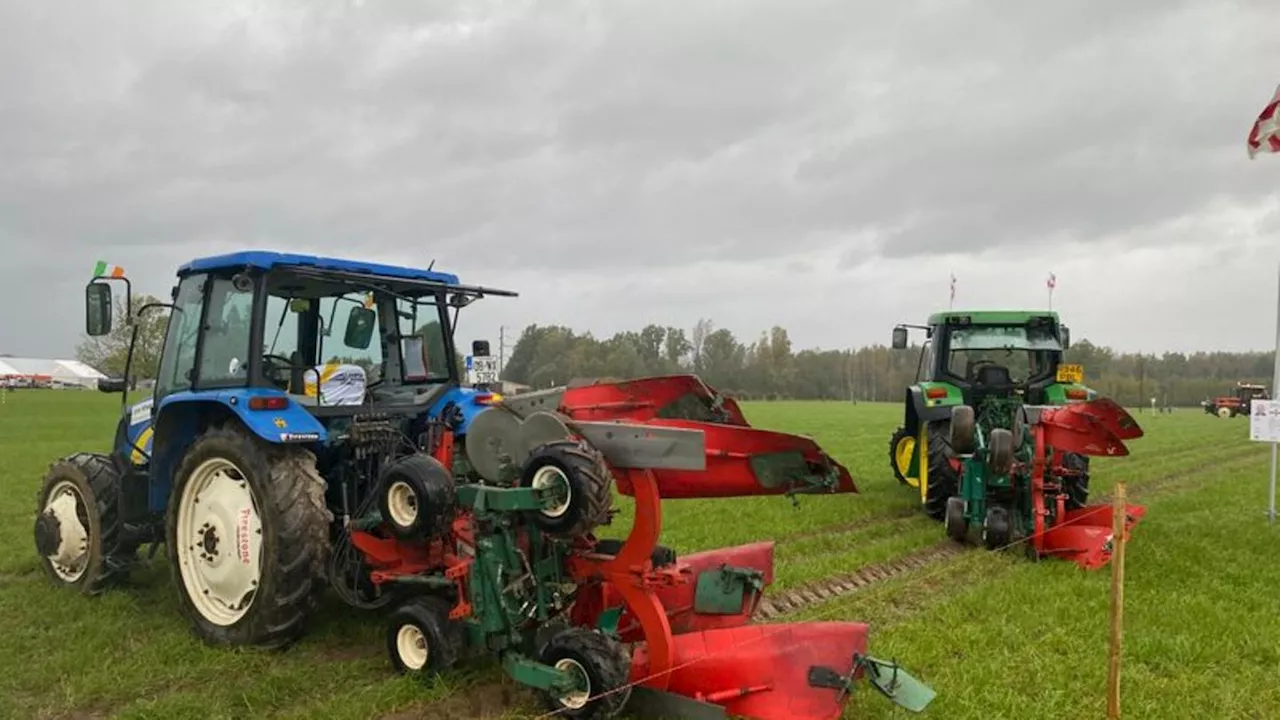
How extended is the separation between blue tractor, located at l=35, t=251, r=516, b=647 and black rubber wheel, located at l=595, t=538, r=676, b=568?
0.83m

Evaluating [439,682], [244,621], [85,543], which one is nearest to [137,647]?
[244,621]

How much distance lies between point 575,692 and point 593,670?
161 mm

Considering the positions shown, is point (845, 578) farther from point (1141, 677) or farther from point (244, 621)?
point (244, 621)

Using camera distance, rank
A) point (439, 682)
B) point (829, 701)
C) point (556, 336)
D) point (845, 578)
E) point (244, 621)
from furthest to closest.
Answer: point (556, 336) < point (845, 578) < point (244, 621) < point (439, 682) < point (829, 701)

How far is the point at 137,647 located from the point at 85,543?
1.60 meters

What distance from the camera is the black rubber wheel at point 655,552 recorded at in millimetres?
4352

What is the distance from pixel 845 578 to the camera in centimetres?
700

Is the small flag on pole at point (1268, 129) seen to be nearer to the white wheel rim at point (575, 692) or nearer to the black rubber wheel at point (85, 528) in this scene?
the white wheel rim at point (575, 692)

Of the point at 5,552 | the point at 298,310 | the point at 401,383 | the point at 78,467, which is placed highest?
the point at 298,310

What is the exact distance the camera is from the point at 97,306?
5.73m

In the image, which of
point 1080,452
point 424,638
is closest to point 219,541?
point 424,638

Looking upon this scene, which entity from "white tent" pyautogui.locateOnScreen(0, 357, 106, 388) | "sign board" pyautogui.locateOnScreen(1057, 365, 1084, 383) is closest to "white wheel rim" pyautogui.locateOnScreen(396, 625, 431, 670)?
"sign board" pyautogui.locateOnScreen(1057, 365, 1084, 383)

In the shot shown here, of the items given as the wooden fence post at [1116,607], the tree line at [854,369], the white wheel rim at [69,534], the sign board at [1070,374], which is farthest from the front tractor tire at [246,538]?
the tree line at [854,369]

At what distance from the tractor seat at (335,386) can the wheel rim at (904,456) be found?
8.90 m
